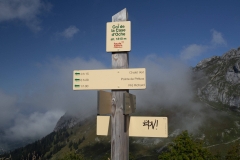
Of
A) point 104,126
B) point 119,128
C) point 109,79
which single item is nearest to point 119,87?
point 109,79

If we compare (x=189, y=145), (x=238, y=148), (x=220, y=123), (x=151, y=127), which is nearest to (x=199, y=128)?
(x=220, y=123)

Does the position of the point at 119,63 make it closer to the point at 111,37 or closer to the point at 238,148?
the point at 111,37

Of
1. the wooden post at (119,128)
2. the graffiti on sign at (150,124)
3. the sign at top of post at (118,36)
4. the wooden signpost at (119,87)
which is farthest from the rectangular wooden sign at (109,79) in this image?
the graffiti on sign at (150,124)

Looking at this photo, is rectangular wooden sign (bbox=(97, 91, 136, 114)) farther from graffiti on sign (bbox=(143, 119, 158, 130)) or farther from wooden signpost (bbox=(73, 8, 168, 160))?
graffiti on sign (bbox=(143, 119, 158, 130))

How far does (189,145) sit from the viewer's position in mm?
42062

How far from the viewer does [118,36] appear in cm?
490

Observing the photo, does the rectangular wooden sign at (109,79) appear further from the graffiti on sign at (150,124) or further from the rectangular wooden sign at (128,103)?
the graffiti on sign at (150,124)

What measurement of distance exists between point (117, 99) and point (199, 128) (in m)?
191

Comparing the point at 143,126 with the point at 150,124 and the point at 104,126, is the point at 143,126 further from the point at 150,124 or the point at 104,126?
the point at 104,126

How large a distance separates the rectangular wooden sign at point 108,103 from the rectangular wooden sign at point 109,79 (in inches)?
8.9

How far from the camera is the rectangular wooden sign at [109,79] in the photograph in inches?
182

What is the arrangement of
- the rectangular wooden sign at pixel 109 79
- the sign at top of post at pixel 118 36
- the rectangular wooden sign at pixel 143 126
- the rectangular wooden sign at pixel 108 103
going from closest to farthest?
the rectangular wooden sign at pixel 108 103 → the rectangular wooden sign at pixel 109 79 → the rectangular wooden sign at pixel 143 126 → the sign at top of post at pixel 118 36

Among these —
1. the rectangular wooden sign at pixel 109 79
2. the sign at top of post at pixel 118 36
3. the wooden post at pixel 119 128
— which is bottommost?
the wooden post at pixel 119 128

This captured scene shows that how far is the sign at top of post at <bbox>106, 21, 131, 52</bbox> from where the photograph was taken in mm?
4844
